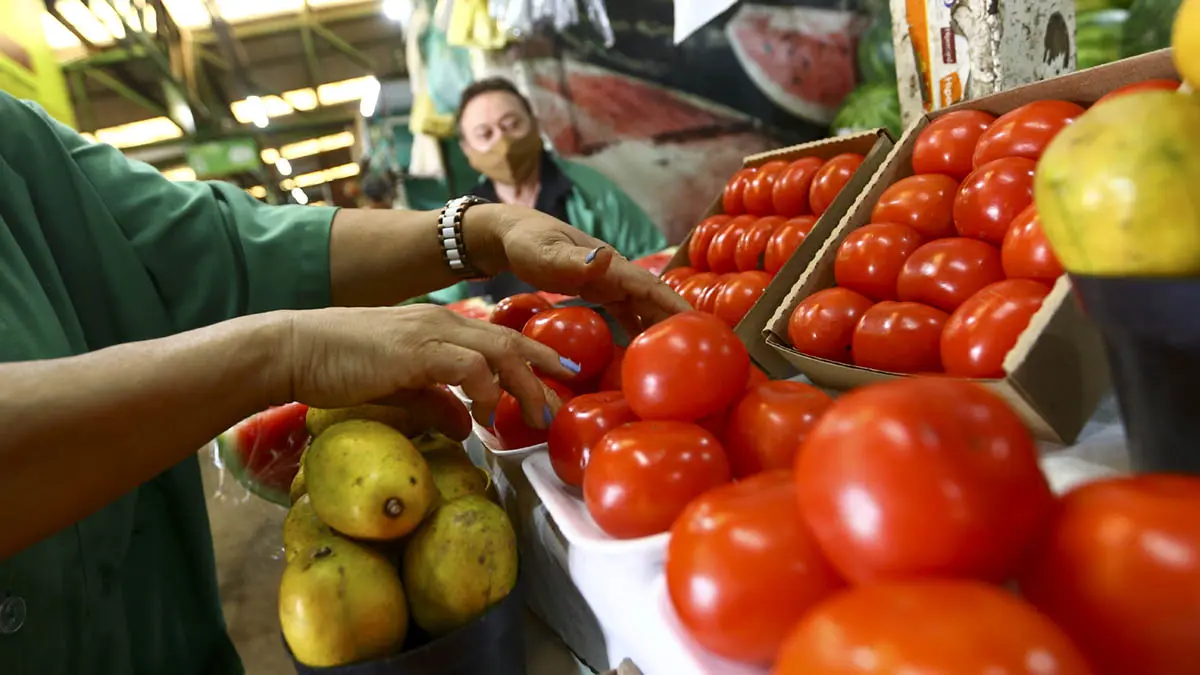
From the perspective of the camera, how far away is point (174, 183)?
5.00ft

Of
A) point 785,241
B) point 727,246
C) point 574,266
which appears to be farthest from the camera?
point 727,246

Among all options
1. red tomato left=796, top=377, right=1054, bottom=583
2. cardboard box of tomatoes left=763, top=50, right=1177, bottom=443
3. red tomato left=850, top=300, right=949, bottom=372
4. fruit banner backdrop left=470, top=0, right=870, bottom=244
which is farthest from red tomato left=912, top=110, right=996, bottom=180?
fruit banner backdrop left=470, top=0, right=870, bottom=244

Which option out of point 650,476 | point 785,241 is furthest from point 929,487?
point 785,241

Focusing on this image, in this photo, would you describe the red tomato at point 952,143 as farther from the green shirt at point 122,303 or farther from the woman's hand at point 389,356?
the green shirt at point 122,303

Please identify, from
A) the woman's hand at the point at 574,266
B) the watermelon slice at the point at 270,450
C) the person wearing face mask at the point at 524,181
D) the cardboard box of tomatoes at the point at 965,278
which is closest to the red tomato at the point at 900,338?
the cardboard box of tomatoes at the point at 965,278

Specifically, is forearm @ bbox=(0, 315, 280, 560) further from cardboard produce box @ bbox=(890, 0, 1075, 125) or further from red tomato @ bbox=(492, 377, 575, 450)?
cardboard produce box @ bbox=(890, 0, 1075, 125)

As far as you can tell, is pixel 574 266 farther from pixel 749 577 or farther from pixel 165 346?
pixel 749 577

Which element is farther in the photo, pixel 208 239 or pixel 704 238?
pixel 704 238

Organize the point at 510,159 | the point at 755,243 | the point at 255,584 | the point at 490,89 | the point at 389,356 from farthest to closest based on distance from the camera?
the point at 510,159 < the point at 490,89 < the point at 255,584 < the point at 755,243 < the point at 389,356

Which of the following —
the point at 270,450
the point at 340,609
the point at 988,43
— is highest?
the point at 988,43

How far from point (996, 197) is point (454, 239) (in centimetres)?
101

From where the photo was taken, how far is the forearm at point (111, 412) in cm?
74

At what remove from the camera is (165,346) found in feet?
2.78

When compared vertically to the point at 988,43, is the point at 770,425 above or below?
below
